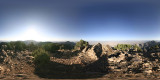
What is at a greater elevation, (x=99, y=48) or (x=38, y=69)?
(x=99, y=48)

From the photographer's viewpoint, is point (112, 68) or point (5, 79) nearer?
point (5, 79)

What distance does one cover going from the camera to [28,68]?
16297 millimetres

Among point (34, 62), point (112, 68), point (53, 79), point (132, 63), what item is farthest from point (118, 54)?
point (34, 62)

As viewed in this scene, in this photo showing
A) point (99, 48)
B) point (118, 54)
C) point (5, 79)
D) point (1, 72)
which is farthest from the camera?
point (99, 48)

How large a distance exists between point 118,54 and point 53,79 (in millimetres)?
13577

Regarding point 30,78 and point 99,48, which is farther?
point 99,48

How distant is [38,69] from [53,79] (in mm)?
4521

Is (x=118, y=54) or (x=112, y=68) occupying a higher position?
(x=118, y=54)

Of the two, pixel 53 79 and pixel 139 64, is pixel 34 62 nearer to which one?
pixel 53 79

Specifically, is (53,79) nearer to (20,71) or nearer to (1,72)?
(20,71)

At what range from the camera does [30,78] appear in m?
12.5

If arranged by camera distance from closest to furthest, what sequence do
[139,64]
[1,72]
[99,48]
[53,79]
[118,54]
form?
[53,79] < [1,72] < [139,64] < [118,54] < [99,48]

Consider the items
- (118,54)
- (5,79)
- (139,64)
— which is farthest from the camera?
(118,54)

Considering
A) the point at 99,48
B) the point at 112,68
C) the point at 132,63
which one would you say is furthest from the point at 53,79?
the point at 99,48
